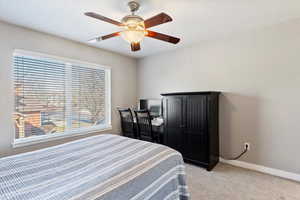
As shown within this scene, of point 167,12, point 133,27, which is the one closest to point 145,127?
point 133,27

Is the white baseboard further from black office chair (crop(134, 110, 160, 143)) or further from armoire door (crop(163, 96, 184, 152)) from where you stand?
black office chair (crop(134, 110, 160, 143))

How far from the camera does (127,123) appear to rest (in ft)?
11.9

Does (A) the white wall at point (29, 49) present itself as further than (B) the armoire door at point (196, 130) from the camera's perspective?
No

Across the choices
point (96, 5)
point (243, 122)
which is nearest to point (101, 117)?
point (96, 5)

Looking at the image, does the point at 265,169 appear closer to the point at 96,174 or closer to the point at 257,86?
the point at 257,86

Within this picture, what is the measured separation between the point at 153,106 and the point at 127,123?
79 centimetres

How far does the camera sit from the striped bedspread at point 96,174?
938 millimetres

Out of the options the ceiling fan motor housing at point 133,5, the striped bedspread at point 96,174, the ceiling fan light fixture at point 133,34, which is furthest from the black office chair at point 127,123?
the ceiling fan motor housing at point 133,5

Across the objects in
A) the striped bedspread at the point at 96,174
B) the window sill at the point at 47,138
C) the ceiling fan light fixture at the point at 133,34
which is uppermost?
the ceiling fan light fixture at the point at 133,34

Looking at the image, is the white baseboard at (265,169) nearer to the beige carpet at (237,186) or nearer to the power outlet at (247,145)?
the beige carpet at (237,186)

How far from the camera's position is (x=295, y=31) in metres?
2.28

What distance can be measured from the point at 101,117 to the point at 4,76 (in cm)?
184

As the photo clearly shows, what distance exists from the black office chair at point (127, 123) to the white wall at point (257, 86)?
→ 149 cm

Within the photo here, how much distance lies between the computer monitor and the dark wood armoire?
0.63 m
